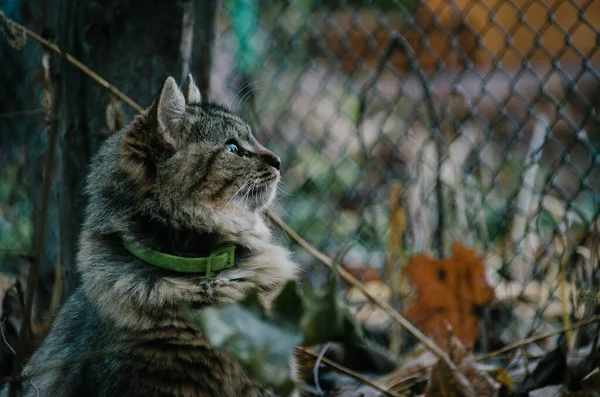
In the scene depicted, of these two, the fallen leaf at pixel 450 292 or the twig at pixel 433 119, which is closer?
the fallen leaf at pixel 450 292

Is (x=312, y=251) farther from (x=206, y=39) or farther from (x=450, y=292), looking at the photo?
(x=206, y=39)

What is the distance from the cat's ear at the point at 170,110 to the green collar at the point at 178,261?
1.31 ft

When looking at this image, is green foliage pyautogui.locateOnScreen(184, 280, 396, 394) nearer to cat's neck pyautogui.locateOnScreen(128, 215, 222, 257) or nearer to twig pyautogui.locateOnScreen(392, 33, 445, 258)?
cat's neck pyautogui.locateOnScreen(128, 215, 222, 257)

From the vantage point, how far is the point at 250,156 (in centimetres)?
275

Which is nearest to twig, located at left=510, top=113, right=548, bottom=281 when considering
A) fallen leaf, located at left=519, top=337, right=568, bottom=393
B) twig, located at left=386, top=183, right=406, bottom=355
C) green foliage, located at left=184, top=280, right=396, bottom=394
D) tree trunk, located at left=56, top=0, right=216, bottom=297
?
twig, located at left=386, top=183, right=406, bottom=355

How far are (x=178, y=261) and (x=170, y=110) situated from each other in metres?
0.56

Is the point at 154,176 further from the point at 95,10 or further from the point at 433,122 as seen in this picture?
the point at 433,122

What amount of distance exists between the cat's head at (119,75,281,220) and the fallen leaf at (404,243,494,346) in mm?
838

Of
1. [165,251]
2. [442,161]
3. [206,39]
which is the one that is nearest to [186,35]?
[206,39]

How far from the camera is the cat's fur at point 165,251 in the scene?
7.38ft

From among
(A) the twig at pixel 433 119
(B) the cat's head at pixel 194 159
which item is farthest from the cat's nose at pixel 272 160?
(A) the twig at pixel 433 119

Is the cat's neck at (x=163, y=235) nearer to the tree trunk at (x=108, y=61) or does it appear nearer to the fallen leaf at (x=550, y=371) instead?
the tree trunk at (x=108, y=61)

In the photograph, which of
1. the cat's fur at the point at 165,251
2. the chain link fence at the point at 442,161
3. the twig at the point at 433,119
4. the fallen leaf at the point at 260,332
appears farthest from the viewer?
the twig at the point at 433,119

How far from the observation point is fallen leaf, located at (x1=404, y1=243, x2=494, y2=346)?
3.18m
